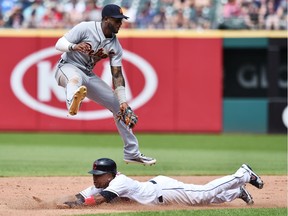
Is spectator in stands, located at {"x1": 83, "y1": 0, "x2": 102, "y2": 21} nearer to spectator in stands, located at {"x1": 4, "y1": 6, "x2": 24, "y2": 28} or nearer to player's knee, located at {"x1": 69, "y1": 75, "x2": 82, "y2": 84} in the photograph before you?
spectator in stands, located at {"x1": 4, "y1": 6, "x2": 24, "y2": 28}

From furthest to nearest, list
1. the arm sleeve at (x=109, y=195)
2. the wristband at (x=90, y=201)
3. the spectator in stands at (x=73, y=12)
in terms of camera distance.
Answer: the spectator in stands at (x=73, y=12), the wristband at (x=90, y=201), the arm sleeve at (x=109, y=195)

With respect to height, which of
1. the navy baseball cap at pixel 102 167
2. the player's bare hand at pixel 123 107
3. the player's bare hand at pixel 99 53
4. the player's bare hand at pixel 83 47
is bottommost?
the navy baseball cap at pixel 102 167

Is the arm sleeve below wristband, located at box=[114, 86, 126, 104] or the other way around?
below

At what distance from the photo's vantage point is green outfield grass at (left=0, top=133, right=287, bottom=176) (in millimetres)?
13164

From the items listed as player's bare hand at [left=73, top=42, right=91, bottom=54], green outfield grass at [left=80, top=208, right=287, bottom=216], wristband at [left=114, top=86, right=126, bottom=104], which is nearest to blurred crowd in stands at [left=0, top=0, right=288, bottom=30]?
wristband at [left=114, top=86, right=126, bottom=104]

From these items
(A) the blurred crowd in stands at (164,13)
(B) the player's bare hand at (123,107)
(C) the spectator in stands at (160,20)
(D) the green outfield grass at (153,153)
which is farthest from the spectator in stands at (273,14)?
(B) the player's bare hand at (123,107)

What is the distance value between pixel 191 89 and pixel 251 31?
7.08 feet

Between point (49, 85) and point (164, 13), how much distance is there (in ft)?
11.5

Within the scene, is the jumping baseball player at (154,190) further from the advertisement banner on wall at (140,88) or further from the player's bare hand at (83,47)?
the advertisement banner on wall at (140,88)

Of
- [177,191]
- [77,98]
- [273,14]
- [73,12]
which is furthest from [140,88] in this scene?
[177,191]

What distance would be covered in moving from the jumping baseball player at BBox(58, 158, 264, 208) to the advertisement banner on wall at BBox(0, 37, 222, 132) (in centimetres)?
1167

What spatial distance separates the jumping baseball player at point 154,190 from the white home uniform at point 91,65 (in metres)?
1.60

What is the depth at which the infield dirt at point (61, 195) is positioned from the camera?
8.50 metres

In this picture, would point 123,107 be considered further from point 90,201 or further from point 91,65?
point 90,201
